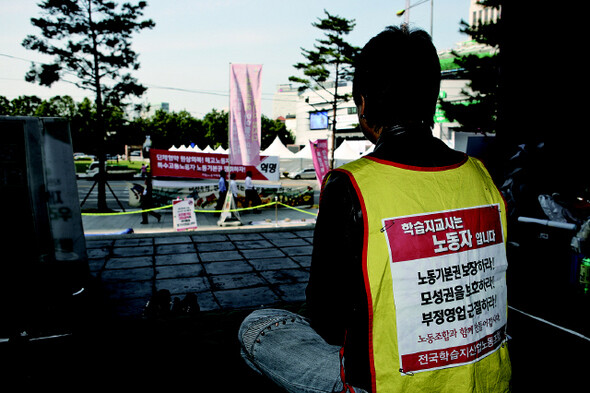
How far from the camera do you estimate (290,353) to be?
4.49 feet

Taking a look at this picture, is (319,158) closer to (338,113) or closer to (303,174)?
(303,174)

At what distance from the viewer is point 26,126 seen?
11.1 feet

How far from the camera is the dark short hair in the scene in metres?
1.21


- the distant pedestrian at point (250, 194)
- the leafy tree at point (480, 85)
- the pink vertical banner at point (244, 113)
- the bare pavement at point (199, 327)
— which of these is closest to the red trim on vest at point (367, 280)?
the bare pavement at point (199, 327)

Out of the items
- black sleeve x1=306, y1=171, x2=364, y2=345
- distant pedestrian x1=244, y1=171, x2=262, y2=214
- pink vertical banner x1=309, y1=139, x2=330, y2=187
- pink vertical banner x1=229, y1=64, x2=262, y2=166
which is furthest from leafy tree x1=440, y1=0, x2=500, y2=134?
distant pedestrian x1=244, y1=171, x2=262, y2=214

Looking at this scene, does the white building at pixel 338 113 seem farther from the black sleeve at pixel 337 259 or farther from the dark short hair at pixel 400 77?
the black sleeve at pixel 337 259

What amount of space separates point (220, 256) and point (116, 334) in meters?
4.55

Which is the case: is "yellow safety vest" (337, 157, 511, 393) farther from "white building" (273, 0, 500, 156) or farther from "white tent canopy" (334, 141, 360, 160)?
"white building" (273, 0, 500, 156)

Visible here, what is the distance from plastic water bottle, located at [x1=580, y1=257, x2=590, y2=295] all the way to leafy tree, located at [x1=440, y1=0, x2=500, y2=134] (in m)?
4.50

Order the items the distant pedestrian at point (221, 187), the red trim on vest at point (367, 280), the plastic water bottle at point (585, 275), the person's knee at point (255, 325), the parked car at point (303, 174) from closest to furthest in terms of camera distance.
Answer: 1. the red trim on vest at point (367, 280)
2. the person's knee at point (255, 325)
3. the plastic water bottle at point (585, 275)
4. the distant pedestrian at point (221, 187)
5. the parked car at point (303, 174)

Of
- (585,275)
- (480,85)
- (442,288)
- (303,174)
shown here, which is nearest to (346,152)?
(480,85)

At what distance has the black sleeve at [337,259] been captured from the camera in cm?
110

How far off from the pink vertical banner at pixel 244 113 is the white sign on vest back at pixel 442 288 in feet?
32.5

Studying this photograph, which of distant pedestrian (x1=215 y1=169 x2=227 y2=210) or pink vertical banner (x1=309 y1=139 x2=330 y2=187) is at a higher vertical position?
pink vertical banner (x1=309 y1=139 x2=330 y2=187)
